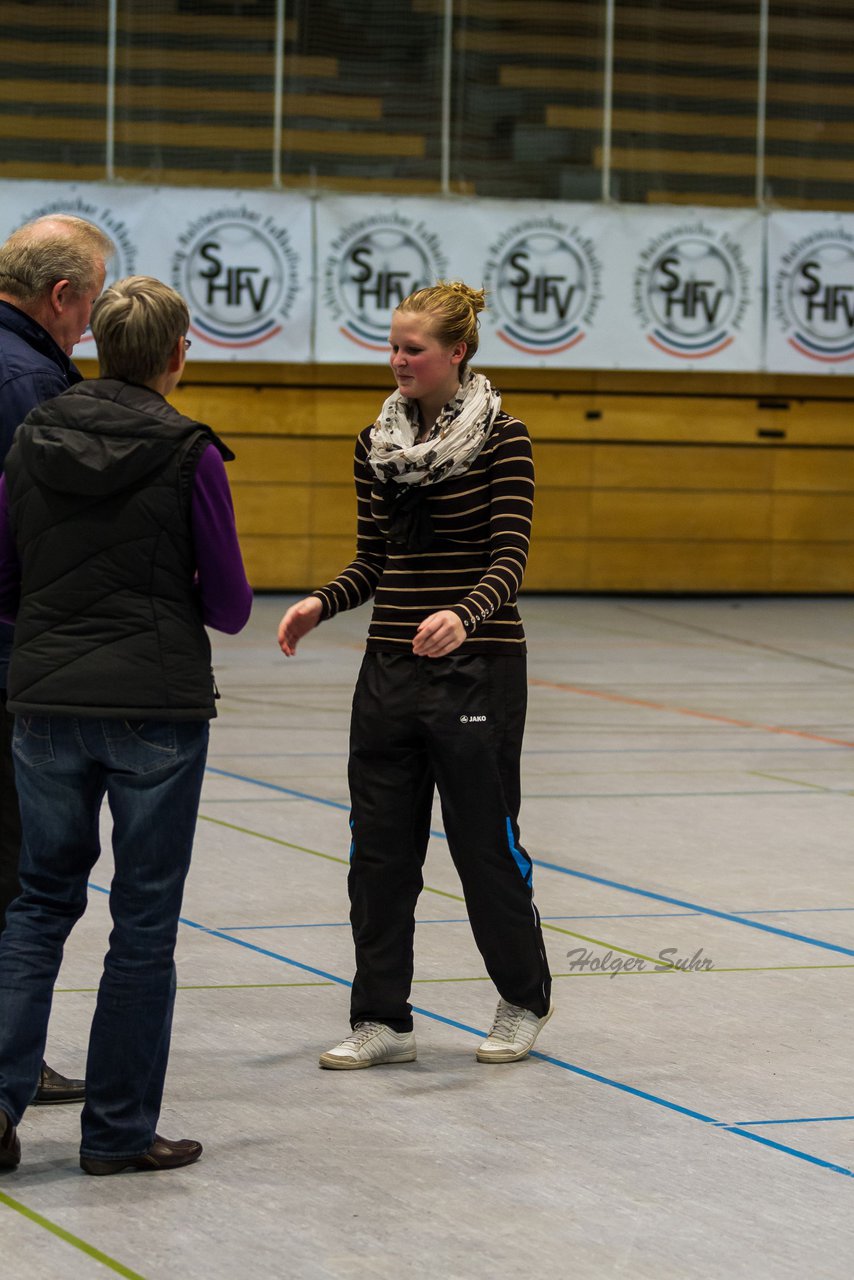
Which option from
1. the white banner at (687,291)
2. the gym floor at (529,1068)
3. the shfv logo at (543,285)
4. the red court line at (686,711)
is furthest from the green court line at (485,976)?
the white banner at (687,291)

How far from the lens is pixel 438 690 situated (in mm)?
3762

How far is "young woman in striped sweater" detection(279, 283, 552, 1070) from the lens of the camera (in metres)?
3.76

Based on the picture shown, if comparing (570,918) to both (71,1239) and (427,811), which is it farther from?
(71,1239)

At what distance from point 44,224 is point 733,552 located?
13.6 meters

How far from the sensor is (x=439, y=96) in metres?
15.1

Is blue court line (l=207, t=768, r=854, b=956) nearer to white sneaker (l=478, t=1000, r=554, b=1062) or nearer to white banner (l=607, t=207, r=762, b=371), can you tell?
white sneaker (l=478, t=1000, r=554, b=1062)

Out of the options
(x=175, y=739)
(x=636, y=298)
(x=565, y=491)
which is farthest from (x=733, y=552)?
(x=175, y=739)

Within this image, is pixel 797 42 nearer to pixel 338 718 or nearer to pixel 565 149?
pixel 565 149

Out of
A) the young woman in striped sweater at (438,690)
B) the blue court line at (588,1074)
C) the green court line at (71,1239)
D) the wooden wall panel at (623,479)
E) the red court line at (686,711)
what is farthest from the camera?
the wooden wall panel at (623,479)

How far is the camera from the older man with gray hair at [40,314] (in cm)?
340

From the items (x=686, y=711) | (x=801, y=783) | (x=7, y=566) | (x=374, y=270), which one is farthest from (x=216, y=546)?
(x=374, y=270)

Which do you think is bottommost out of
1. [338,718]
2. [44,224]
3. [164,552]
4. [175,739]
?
[338,718]

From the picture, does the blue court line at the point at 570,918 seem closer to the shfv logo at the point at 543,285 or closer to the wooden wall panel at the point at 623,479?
the shfv logo at the point at 543,285

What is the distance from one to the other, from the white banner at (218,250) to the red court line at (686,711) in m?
5.05
